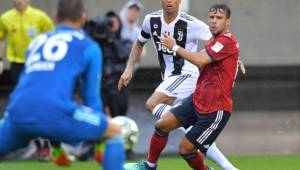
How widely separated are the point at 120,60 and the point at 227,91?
4.64 m

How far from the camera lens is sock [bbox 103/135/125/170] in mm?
7176

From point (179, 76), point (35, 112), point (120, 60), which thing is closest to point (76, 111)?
point (35, 112)

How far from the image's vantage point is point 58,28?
287 inches

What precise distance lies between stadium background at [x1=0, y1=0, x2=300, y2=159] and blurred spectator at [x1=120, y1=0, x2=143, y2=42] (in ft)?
3.99

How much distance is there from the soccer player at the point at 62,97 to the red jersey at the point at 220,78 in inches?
88.0

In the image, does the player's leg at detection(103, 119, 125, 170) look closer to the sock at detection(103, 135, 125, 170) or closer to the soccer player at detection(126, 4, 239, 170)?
the sock at detection(103, 135, 125, 170)

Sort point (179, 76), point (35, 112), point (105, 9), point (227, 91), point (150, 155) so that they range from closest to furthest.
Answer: point (35, 112) → point (227, 91) → point (150, 155) → point (179, 76) → point (105, 9)

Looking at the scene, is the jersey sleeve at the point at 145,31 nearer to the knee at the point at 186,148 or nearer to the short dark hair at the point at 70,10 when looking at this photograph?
the knee at the point at 186,148

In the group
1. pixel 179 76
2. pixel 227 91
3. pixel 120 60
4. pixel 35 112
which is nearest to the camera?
pixel 35 112

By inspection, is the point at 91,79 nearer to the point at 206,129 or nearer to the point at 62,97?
the point at 62,97

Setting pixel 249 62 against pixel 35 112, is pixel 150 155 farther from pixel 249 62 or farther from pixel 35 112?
pixel 249 62

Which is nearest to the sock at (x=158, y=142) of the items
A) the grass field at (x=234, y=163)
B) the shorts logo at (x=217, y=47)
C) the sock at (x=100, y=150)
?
the shorts logo at (x=217, y=47)

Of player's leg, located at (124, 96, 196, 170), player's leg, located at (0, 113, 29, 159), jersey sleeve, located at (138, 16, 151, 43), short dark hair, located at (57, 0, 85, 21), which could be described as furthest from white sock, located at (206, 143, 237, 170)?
short dark hair, located at (57, 0, 85, 21)

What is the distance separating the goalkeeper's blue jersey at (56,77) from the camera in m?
6.96
